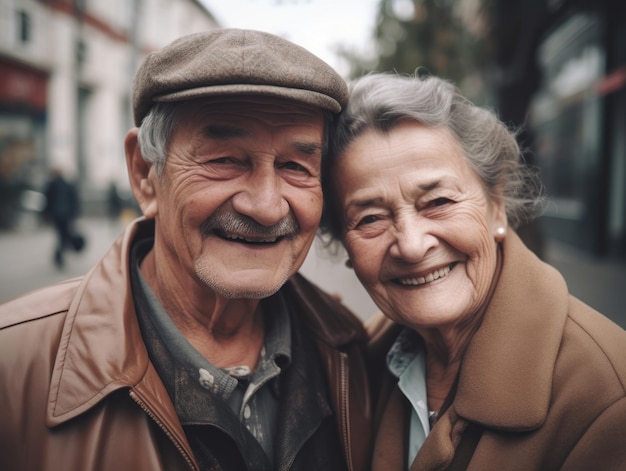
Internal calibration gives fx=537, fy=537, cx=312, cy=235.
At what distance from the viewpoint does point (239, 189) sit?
171 centimetres

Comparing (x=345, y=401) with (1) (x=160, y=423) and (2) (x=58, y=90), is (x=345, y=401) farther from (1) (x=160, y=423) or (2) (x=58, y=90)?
(2) (x=58, y=90)

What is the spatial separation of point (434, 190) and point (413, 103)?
0.33 metres

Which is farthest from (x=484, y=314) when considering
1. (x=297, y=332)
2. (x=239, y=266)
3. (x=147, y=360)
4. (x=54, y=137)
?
(x=54, y=137)

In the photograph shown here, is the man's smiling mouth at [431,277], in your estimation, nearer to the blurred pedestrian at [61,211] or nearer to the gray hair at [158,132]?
the gray hair at [158,132]

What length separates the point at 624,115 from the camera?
11125 mm

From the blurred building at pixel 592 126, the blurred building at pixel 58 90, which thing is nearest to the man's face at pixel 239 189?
the blurred building at pixel 592 126

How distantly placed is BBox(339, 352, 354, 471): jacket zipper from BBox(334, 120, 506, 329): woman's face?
29cm

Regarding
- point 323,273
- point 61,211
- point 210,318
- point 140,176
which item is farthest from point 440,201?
point 61,211

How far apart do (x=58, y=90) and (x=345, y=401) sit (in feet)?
69.8

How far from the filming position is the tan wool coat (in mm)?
1502

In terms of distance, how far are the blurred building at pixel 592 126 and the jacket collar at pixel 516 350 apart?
830cm

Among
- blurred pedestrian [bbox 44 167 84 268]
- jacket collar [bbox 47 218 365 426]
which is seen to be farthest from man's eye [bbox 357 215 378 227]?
blurred pedestrian [bbox 44 167 84 268]

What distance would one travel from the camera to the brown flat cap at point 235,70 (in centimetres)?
155

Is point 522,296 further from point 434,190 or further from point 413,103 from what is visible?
point 413,103
